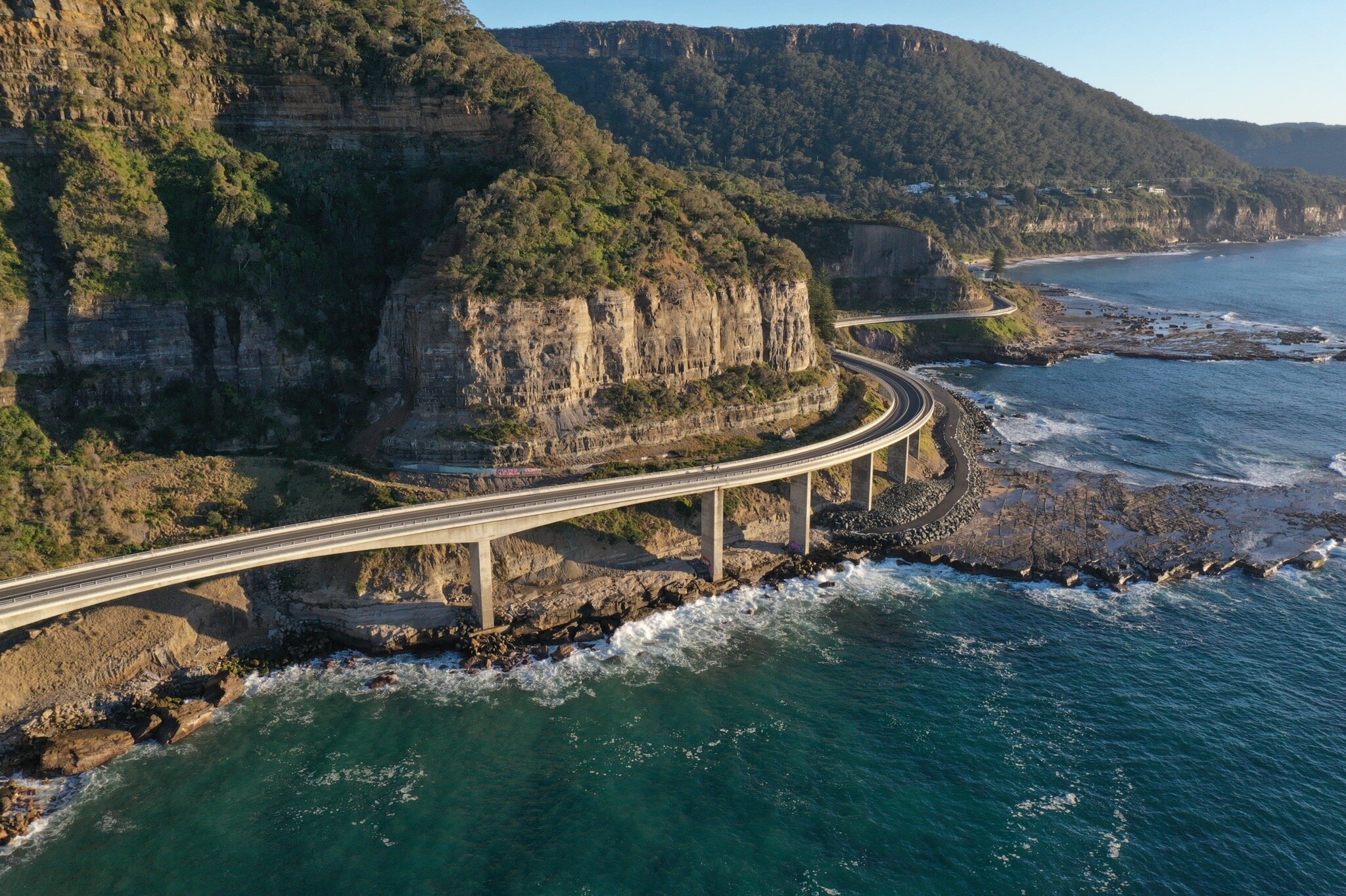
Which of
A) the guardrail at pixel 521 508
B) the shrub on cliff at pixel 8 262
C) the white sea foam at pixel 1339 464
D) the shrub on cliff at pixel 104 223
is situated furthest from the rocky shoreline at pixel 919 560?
the shrub on cliff at pixel 8 262

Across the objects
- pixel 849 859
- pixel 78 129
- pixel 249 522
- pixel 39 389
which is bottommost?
pixel 849 859

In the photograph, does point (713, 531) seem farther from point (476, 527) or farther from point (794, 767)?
point (794, 767)

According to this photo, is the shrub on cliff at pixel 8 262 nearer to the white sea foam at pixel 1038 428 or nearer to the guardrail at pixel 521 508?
the guardrail at pixel 521 508

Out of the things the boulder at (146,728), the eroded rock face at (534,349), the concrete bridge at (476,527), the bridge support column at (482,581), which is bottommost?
the boulder at (146,728)

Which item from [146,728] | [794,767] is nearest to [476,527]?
[146,728]

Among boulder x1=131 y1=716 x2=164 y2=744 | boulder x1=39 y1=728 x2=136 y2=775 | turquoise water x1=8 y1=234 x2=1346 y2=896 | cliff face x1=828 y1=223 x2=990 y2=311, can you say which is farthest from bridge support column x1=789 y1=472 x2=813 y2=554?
cliff face x1=828 y1=223 x2=990 y2=311

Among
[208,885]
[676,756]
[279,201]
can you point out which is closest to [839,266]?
[279,201]

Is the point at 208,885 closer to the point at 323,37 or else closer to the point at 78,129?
the point at 78,129
